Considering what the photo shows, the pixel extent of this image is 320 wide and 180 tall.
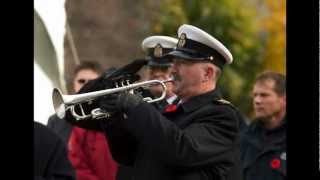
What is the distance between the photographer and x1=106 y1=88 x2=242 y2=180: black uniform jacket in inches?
177

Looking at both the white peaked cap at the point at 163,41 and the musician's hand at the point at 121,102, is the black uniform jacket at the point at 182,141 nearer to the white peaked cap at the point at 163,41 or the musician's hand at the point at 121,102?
the musician's hand at the point at 121,102

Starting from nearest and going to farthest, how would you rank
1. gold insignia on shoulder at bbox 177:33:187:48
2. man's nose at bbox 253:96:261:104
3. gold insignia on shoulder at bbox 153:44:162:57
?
gold insignia on shoulder at bbox 177:33:187:48
gold insignia on shoulder at bbox 153:44:162:57
man's nose at bbox 253:96:261:104

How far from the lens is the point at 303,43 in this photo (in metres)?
4.78

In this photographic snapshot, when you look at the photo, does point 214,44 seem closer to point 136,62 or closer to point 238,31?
point 136,62

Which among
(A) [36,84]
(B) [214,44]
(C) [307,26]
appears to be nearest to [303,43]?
(C) [307,26]

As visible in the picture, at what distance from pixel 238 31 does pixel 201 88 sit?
1878 centimetres

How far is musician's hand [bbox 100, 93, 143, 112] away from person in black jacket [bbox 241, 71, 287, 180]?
6.37 feet

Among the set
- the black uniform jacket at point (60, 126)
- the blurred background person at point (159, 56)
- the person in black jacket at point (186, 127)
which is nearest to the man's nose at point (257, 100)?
the blurred background person at point (159, 56)

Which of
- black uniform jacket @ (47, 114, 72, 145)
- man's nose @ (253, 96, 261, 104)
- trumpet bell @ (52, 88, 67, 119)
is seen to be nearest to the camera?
trumpet bell @ (52, 88, 67, 119)

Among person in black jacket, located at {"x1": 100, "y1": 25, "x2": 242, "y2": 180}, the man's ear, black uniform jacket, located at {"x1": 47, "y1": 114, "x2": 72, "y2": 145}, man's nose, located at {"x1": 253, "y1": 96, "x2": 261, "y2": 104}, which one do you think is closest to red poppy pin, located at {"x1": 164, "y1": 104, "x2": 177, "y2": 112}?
person in black jacket, located at {"x1": 100, "y1": 25, "x2": 242, "y2": 180}

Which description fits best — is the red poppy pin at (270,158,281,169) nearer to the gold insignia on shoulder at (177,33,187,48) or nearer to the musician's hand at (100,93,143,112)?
the gold insignia on shoulder at (177,33,187,48)

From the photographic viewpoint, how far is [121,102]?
4.57 m

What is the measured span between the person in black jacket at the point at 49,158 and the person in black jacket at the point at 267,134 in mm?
2118

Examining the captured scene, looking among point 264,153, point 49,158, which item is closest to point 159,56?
point 264,153
